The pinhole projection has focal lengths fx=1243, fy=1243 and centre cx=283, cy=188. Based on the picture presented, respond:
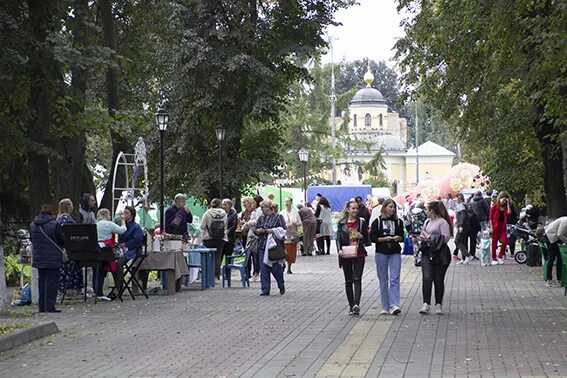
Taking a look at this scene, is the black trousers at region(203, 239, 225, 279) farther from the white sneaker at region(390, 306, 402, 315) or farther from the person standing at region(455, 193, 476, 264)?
the person standing at region(455, 193, 476, 264)

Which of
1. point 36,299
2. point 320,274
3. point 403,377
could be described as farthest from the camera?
point 320,274

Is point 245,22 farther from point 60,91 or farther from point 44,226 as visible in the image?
point 44,226

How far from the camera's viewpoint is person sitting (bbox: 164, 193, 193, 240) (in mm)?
25375

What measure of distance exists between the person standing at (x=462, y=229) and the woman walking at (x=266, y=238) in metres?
11.0

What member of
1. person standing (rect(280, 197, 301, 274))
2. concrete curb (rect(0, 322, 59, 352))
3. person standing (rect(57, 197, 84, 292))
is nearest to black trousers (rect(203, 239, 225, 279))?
person standing (rect(280, 197, 301, 274))

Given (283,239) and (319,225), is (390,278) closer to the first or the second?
(283,239)

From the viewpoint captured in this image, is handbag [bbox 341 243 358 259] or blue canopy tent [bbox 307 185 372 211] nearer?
handbag [bbox 341 243 358 259]

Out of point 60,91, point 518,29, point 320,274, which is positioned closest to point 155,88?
point 320,274

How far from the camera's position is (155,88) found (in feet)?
142

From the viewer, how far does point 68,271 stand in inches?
836

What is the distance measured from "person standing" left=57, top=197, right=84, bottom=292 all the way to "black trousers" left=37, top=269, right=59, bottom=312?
1396 millimetres

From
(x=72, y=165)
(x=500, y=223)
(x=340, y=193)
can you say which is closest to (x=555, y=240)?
(x=500, y=223)

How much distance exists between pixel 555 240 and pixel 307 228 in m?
17.1

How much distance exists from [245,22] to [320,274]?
16499 mm
